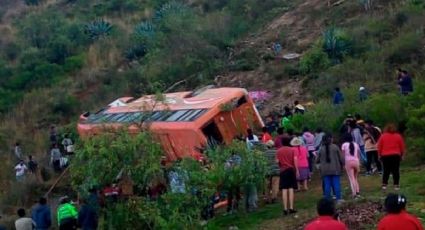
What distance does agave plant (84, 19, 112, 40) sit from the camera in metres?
44.7

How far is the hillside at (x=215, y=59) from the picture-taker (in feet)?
88.4

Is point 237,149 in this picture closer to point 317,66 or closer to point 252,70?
point 317,66

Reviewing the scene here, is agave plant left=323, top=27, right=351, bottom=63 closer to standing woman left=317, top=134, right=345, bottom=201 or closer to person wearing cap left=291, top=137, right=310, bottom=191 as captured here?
person wearing cap left=291, top=137, right=310, bottom=191

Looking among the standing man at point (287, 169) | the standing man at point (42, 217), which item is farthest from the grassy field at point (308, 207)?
the standing man at point (42, 217)

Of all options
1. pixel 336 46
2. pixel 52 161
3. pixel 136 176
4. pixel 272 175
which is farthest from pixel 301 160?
pixel 336 46

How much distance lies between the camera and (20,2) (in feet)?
208

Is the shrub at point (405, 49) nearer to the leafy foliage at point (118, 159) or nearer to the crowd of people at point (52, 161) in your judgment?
the crowd of people at point (52, 161)

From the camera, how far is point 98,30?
45.0 meters

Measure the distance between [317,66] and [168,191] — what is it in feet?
60.5

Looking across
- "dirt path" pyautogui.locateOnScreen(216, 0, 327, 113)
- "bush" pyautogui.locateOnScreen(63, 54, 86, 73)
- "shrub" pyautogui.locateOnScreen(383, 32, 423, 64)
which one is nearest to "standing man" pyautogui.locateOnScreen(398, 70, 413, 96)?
"dirt path" pyautogui.locateOnScreen(216, 0, 327, 113)

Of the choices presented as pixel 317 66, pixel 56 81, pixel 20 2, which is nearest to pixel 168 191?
pixel 317 66

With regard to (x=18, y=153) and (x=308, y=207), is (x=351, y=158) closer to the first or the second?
(x=308, y=207)

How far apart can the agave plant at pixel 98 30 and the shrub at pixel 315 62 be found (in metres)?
16.8

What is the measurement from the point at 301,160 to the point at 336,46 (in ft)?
53.6
